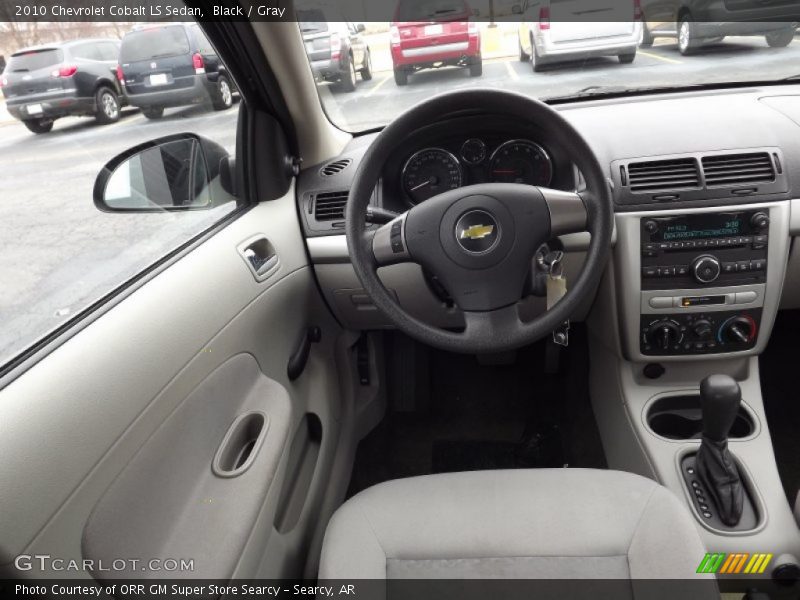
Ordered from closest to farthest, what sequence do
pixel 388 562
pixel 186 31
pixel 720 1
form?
1. pixel 388 562
2. pixel 186 31
3. pixel 720 1

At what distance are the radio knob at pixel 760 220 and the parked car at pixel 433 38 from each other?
1.11 m

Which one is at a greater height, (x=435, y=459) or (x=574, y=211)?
(x=574, y=211)

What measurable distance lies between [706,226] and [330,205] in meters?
1.27

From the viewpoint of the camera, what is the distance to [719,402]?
62.9 inches

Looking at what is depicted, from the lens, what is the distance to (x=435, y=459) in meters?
2.44

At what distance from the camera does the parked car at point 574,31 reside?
6.84ft

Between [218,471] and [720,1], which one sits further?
[720,1]

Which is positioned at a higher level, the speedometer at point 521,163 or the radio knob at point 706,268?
the speedometer at point 521,163

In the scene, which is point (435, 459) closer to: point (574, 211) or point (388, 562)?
point (388, 562)

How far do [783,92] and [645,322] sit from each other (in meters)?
1.05

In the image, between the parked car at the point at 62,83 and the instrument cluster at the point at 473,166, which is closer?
the parked car at the point at 62,83

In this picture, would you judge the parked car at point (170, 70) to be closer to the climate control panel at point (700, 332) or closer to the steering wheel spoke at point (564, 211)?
the steering wheel spoke at point (564, 211)

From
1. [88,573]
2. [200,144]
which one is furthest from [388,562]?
[200,144]

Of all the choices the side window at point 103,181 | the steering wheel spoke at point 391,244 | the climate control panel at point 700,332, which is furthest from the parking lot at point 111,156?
the climate control panel at point 700,332
